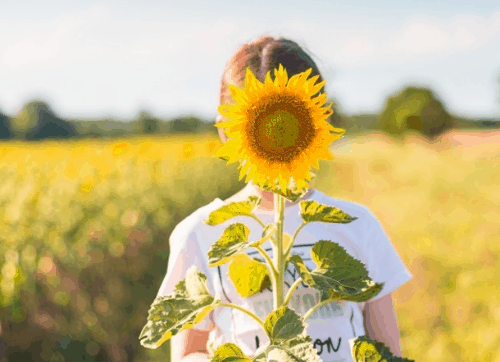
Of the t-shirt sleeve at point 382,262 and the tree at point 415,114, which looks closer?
the t-shirt sleeve at point 382,262

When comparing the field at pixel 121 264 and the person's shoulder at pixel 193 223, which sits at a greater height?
the person's shoulder at pixel 193 223

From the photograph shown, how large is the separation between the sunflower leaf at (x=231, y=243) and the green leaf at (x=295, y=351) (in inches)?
6.8

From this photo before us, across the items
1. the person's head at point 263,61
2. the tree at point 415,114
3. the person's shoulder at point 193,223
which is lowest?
the tree at point 415,114

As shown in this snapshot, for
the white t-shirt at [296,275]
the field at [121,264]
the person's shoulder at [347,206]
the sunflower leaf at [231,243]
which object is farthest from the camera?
the field at [121,264]

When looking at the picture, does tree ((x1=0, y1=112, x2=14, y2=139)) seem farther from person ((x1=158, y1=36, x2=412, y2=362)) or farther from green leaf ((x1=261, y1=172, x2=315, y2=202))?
green leaf ((x1=261, y1=172, x2=315, y2=202))

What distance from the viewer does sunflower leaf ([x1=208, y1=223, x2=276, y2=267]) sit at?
3.72 ft

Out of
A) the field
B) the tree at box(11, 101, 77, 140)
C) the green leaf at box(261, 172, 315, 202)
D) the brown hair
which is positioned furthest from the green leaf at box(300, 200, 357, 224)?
the tree at box(11, 101, 77, 140)

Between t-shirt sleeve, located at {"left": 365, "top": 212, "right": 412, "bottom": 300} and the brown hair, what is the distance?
40cm

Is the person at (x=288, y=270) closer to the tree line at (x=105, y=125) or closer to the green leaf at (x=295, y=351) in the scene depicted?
the green leaf at (x=295, y=351)

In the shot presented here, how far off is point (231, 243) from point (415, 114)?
4233cm

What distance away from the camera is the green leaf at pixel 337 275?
3.76 ft

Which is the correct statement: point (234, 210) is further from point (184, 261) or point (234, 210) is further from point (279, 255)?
point (184, 261)

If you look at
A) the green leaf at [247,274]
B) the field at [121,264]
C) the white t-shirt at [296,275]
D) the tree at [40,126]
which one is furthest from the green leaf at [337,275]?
the tree at [40,126]

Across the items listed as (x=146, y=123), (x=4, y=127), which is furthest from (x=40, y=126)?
(x=146, y=123)
